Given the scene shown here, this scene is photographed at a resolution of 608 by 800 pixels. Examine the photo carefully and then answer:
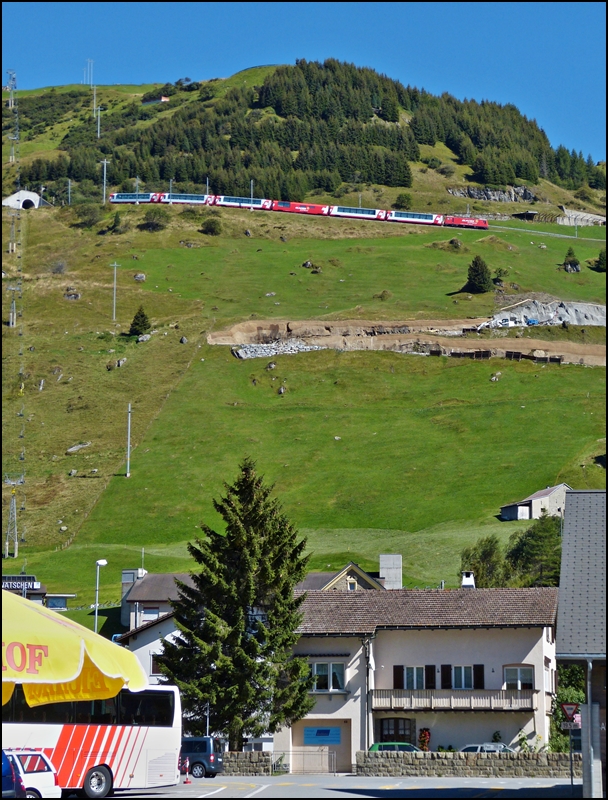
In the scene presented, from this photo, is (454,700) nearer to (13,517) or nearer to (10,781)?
(10,781)

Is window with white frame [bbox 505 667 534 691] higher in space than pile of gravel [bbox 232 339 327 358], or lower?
lower

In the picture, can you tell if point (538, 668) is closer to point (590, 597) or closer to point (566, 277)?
point (590, 597)

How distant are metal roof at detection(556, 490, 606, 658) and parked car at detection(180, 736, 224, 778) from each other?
17.2 m

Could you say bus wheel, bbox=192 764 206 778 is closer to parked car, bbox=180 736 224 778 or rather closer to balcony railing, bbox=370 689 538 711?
parked car, bbox=180 736 224 778

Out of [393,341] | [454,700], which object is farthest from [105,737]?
[393,341]

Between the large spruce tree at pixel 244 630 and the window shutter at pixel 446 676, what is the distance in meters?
6.84

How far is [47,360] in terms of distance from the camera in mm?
154625

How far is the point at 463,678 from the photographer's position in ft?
172

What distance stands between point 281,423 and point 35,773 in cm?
11002

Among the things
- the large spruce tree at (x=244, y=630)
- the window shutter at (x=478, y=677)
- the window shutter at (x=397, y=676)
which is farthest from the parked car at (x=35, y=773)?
the window shutter at (x=478, y=677)

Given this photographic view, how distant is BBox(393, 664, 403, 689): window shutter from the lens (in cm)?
5322

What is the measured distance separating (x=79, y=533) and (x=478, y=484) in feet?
129

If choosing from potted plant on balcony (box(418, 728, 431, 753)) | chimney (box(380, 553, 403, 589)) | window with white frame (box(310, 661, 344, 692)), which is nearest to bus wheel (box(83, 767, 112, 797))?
window with white frame (box(310, 661, 344, 692))

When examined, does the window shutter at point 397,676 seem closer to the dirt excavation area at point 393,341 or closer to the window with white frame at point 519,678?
the window with white frame at point 519,678
